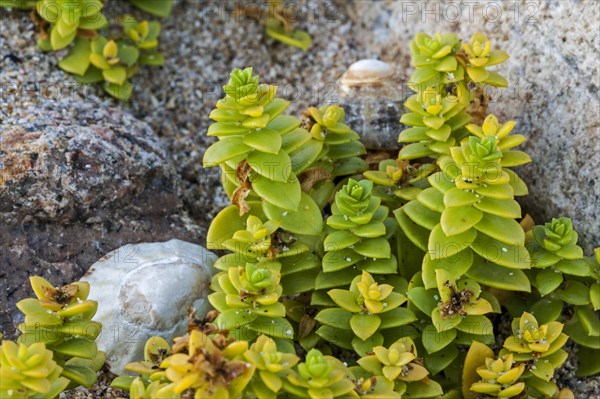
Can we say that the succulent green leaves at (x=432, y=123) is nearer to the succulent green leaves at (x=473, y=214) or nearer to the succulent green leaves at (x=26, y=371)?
the succulent green leaves at (x=473, y=214)

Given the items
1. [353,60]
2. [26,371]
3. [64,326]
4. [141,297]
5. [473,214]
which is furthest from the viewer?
[353,60]

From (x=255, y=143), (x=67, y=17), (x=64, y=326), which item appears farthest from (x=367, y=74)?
(x=64, y=326)

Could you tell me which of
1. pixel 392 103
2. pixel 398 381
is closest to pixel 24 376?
pixel 398 381

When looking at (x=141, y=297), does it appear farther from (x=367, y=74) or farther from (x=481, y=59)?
(x=481, y=59)

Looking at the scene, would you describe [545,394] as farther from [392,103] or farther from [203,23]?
[203,23]

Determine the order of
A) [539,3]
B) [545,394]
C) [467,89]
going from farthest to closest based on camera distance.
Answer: [539,3] → [467,89] → [545,394]

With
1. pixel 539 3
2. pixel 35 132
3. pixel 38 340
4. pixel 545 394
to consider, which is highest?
pixel 539 3

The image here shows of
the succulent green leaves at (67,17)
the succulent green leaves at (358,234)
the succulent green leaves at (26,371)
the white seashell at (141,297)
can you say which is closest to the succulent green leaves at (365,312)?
the succulent green leaves at (358,234)
